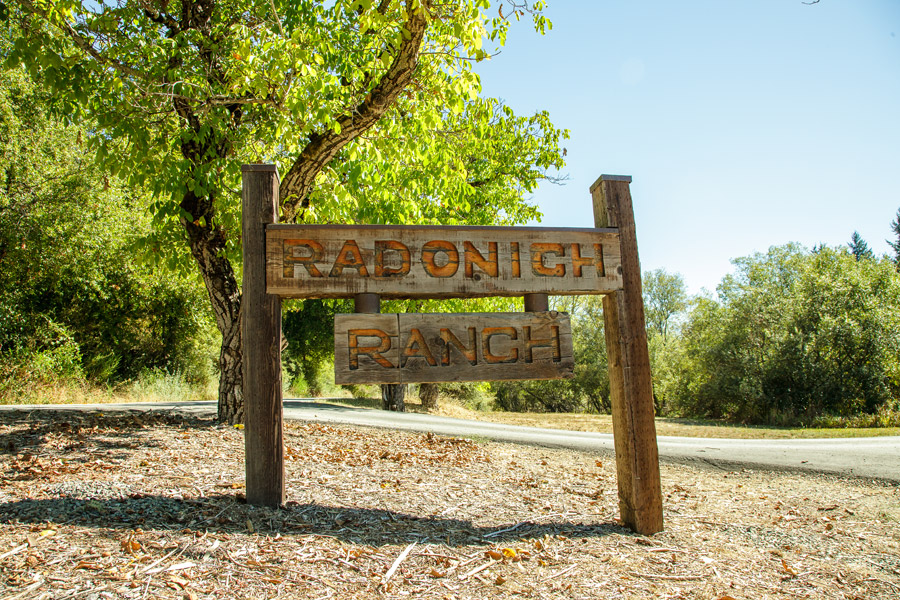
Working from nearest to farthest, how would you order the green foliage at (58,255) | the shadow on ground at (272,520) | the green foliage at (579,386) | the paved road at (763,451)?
the shadow on ground at (272,520), the paved road at (763,451), the green foliage at (58,255), the green foliage at (579,386)

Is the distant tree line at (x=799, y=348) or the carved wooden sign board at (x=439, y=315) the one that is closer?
the carved wooden sign board at (x=439, y=315)

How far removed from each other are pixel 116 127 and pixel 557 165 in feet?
38.8

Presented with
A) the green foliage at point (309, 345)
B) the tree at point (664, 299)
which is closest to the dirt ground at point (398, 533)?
the green foliage at point (309, 345)

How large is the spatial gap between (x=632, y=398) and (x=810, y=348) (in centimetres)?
1797

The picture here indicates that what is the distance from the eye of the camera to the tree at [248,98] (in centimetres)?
597

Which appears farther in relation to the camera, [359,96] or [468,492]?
[359,96]

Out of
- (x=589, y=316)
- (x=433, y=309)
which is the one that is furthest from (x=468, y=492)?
(x=589, y=316)

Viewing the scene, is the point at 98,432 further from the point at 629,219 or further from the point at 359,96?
the point at 629,219

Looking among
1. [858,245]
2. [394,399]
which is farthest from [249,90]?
[858,245]

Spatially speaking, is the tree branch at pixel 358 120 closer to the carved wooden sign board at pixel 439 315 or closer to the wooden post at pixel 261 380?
the carved wooden sign board at pixel 439 315

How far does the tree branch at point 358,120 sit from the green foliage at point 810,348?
16715mm

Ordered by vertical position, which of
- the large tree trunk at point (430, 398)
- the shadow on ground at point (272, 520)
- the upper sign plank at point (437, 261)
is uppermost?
the upper sign plank at point (437, 261)

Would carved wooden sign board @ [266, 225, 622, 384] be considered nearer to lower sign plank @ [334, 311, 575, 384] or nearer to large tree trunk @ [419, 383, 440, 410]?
lower sign plank @ [334, 311, 575, 384]

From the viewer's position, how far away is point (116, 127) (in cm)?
634
